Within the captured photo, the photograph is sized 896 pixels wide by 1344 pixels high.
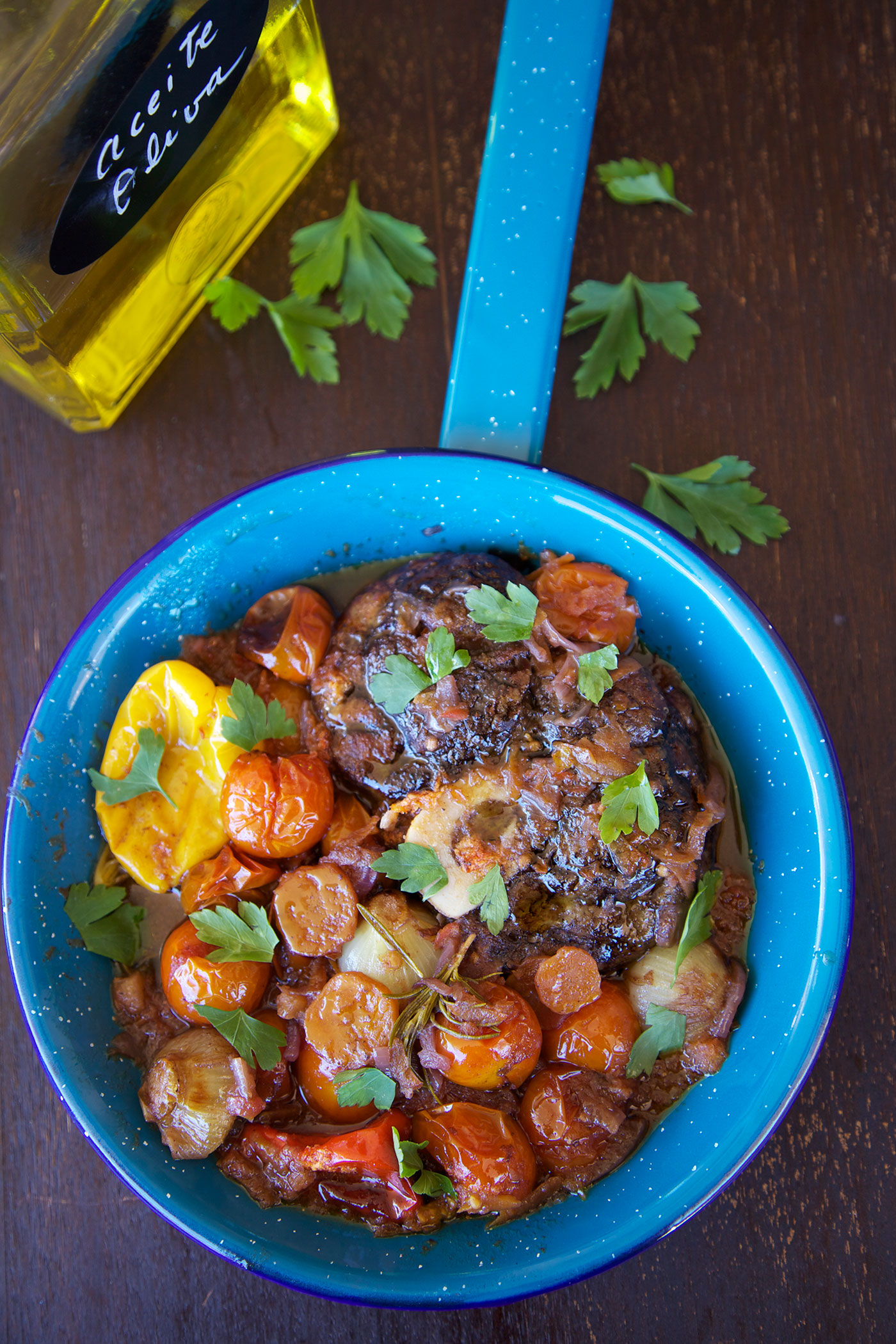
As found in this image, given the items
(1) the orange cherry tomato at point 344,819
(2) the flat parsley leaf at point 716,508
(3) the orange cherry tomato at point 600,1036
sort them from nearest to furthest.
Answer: (3) the orange cherry tomato at point 600,1036 < (1) the orange cherry tomato at point 344,819 < (2) the flat parsley leaf at point 716,508

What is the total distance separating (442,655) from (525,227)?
1.14m

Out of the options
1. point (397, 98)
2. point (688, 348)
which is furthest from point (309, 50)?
point (688, 348)

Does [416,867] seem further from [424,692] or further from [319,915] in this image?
[424,692]

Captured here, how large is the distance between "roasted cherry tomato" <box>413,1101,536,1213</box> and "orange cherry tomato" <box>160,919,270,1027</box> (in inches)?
19.6

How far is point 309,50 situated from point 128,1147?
278 centimetres

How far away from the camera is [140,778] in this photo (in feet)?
7.22

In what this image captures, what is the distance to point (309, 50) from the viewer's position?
239 cm

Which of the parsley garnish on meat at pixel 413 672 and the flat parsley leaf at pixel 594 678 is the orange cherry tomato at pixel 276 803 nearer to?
the parsley garnish on meat at pixel 413 672

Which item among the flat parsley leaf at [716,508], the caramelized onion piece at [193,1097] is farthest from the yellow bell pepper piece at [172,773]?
the flat parsley leaf at [716,508]

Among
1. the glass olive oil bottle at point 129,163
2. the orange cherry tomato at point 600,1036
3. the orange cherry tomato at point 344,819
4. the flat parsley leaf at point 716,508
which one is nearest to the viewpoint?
the glass olive oil bottle at point 129,163

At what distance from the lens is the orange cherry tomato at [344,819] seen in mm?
2223

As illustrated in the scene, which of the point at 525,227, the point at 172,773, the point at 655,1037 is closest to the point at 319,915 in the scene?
the point at 172,773

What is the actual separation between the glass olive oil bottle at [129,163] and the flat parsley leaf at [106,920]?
1.32 m

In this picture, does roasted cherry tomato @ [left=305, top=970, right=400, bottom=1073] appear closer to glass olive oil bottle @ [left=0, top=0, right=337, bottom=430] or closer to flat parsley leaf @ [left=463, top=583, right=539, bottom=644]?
flat parsley leaf @ [left=463, top=583, right=539, bottom=644]
